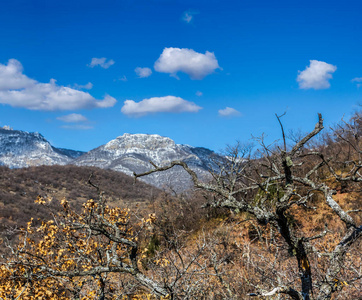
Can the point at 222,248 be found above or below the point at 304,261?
below

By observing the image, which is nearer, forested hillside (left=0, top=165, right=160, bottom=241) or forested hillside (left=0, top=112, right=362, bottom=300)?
forested hillside (left=0, top=112, right=362, bottom=300)

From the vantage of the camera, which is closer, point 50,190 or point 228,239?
point 228,239

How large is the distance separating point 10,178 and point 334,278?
2669 inches

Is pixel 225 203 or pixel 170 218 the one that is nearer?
pixel 225 203

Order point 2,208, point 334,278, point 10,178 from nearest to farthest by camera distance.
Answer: point 334,278, point 2,208, point 10,178

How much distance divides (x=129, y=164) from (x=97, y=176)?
105 meters

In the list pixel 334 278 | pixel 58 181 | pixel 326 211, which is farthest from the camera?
pixel 58 181

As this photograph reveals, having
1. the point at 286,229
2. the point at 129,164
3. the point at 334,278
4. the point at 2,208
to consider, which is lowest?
the point at 2,208

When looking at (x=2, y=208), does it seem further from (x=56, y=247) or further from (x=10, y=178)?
(x=56, y=247)

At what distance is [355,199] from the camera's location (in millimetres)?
16594

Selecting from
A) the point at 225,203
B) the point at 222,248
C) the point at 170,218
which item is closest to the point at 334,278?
the point at 225,203

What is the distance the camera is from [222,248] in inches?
617

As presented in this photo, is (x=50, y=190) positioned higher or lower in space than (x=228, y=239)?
higher

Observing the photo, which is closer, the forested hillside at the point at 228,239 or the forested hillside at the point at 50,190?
the forested hillside at the point at 228,239
